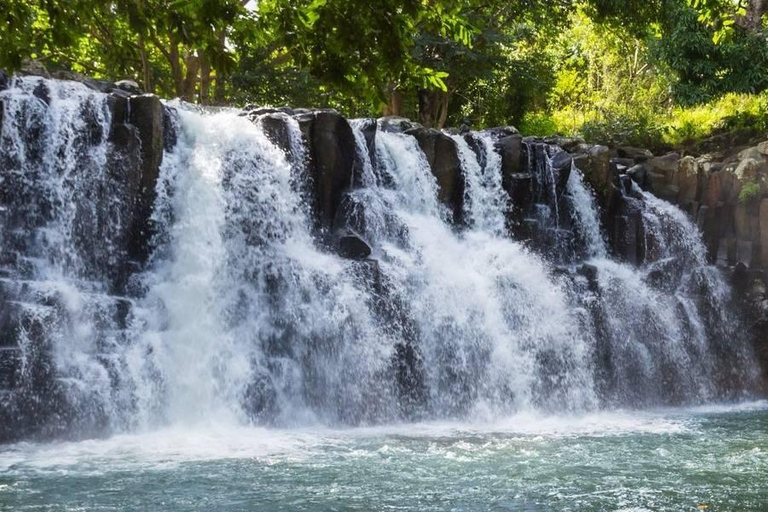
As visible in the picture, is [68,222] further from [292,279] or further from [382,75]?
[382,75]

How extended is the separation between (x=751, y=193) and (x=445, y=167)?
6235mm

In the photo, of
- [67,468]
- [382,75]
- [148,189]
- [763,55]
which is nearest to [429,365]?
[148,189]

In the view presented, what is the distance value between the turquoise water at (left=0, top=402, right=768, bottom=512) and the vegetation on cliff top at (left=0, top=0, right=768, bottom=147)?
141 inches

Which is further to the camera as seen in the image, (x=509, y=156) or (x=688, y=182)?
(x=688, y=182)

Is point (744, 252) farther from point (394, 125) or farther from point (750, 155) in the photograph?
point (394, 125)

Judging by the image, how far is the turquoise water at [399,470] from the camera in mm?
7453

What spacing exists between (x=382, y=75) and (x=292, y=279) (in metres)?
7.93

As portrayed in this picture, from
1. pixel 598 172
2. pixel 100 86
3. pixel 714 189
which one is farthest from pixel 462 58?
pixel 100 86

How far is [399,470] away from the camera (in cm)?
871

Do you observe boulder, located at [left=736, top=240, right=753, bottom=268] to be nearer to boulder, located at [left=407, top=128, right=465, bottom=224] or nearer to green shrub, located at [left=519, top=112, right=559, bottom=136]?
boulder, located at [left=407, top=128, right=465, bottom=224]

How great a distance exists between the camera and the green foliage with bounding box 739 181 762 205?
697 inches

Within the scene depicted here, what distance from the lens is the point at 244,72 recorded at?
24.7m

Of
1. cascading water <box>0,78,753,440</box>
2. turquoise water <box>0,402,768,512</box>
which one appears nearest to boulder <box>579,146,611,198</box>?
cascading water <box>0,78,753,440</box>

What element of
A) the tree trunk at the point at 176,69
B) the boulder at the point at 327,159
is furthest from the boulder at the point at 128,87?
the tree trunk at the point at 176,69
